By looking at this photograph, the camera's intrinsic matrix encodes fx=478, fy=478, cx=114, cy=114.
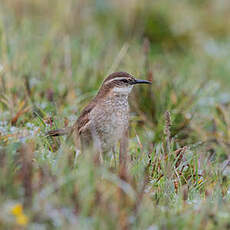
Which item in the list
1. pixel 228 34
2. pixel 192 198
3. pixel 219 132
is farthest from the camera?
pixel 228 34

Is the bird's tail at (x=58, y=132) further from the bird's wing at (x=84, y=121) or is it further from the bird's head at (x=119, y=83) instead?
the bird's head at (x=119, y=83)

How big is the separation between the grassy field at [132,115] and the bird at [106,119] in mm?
181

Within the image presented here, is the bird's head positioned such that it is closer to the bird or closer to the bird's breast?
the bird

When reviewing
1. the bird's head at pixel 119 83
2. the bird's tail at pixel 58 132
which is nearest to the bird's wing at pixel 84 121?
the bird's tail at pixel 58 132

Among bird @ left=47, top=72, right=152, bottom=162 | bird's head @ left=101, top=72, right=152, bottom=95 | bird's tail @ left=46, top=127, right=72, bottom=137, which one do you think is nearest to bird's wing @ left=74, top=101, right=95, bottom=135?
bird @ left=47, top=72, right=152, bottom=162

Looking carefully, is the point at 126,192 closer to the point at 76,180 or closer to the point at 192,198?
the point at 76,180

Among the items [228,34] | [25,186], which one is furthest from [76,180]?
[228,34]

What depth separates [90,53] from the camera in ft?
24.4

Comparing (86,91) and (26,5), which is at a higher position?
(26,5)

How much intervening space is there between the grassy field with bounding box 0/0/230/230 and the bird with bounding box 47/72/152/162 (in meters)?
0.18

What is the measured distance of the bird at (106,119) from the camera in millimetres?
4441

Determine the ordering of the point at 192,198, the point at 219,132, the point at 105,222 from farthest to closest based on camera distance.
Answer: the point at 219,132 < the point at 192,198 < the point at 105,222

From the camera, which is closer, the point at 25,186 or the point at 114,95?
the point at 25,186

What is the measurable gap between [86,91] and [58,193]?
11.1 ft
